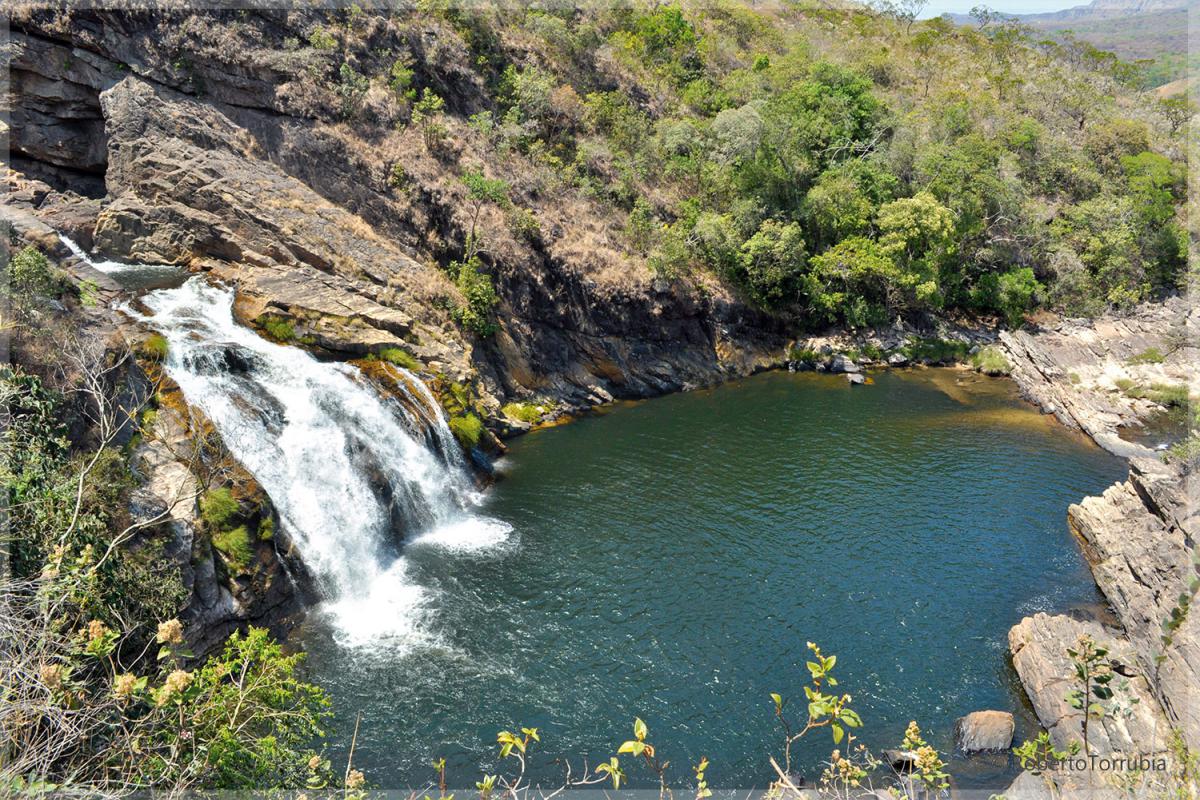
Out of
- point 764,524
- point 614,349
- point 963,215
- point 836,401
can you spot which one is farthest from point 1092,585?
point 963,215

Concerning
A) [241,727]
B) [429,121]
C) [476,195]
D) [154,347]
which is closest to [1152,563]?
[241,727]

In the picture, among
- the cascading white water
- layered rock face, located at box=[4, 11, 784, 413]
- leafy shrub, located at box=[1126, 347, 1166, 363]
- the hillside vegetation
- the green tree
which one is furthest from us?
the hillside vegetation

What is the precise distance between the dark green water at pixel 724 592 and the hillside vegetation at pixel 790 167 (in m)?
16.0

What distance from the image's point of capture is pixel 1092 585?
25281 millimetres

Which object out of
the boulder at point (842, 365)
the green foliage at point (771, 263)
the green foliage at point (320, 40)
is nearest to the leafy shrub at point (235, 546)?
the green foliage at point (320, 40)

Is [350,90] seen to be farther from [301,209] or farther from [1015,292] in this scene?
[1015,292]

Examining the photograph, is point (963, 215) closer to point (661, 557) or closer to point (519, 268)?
point (519, 268)

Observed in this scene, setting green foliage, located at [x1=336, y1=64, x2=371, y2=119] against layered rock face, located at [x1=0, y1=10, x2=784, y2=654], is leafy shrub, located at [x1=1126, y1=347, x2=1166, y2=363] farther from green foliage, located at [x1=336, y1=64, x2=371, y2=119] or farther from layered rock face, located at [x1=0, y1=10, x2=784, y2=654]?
green foliage, located at [x1=336, y1=64, x2=371, y2=119]

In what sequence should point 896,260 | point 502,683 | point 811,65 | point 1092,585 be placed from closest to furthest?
point 502,683 → point 1092,585 → point 896,260 → point 811,65

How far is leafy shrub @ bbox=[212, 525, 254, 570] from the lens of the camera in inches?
851

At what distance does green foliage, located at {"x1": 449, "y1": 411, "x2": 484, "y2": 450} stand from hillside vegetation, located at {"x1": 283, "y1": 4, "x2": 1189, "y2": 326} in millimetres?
10267

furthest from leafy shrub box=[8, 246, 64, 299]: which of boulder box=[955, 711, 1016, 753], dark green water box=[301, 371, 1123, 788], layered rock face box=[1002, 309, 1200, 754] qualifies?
boulder box=[955, 711, 1016, 753]

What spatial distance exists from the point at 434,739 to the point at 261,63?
120 feet

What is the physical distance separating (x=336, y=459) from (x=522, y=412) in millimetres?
14693
